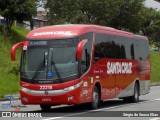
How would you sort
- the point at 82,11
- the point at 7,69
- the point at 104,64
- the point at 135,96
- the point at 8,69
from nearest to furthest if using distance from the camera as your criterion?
the point at 104,64 < the point at 135,96 < the point at 8,69 < the point at 7,69 < the point at 82,11

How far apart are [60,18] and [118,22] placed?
37.4ft

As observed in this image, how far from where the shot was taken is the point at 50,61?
1791 centimetres

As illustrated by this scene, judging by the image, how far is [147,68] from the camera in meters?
26.4

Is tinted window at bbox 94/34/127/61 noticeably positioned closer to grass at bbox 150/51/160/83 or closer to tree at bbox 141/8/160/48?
grass at bbox 150/51/160/83

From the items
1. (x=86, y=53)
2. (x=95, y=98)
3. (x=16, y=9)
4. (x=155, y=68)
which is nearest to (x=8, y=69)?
(x=16, y=9)

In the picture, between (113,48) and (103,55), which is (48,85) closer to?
(103,55)

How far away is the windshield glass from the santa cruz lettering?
3.25m

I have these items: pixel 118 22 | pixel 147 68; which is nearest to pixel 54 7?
pixel 118 22

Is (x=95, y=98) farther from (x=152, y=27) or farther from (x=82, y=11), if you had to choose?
(x=152, y=27)

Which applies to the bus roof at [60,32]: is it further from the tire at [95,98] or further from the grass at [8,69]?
the grass at [8,69]

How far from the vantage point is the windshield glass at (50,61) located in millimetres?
17734

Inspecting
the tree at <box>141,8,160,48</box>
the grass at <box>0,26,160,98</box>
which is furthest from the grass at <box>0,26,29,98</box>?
the tree at <box>141,8,160,48</box>

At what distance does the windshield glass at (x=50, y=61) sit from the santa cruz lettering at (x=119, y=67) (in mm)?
3245

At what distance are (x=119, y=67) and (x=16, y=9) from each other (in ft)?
68.5
